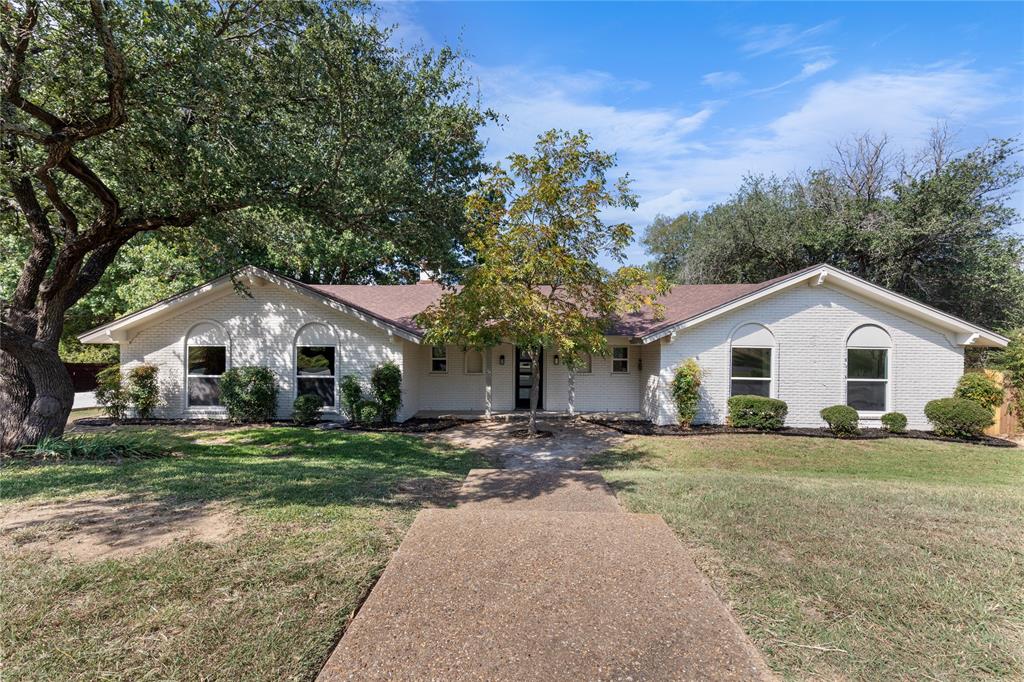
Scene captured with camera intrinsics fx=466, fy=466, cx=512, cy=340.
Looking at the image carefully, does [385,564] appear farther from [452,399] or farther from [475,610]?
[452,399]

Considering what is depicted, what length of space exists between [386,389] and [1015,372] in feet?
Result: 51.0

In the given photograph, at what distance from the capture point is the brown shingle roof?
1329cm

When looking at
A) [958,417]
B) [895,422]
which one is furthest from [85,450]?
[958,417]

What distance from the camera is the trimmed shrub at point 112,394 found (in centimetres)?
1224

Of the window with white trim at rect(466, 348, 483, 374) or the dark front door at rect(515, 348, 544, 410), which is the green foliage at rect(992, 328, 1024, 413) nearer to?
the dark front door at rect(515, 348, 544, 410)

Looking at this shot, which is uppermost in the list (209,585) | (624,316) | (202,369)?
(624,316)

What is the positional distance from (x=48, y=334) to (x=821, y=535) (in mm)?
12019

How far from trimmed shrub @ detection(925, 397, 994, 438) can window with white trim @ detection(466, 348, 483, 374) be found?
11.9 meters

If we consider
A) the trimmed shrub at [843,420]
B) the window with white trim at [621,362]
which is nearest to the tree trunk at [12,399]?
the window with white trim at [621,362]

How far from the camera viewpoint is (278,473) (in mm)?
7094

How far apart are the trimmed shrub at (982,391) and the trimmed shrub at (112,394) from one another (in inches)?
851

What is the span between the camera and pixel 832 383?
39.9ft

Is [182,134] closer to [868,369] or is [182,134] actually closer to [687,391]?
[687,391]

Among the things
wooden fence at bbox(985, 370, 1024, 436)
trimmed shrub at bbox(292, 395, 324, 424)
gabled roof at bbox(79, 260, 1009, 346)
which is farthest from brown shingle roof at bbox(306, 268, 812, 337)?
wooden fence at bbox(985, 370, 1024, 436)
